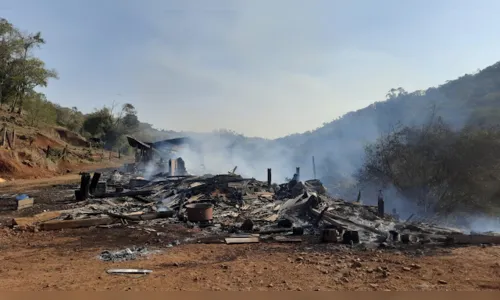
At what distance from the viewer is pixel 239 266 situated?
6.02 m

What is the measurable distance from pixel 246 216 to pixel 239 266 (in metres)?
5.32

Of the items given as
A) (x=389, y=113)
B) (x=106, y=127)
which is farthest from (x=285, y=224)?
(x=106, y=127)

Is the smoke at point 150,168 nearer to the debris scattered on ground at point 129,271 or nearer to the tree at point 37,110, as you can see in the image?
the tree at point 37,110

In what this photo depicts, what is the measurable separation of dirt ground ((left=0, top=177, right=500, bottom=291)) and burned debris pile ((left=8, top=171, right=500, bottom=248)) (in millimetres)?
766

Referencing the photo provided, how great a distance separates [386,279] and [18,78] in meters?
43.5

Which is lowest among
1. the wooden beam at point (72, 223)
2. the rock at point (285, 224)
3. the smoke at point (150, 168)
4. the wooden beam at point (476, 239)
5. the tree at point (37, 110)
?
the wooden beam at point (476, 239)

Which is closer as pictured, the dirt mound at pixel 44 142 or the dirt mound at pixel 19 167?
the dirt mound at pixel 19 167

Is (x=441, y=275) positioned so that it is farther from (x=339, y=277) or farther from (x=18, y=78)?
(x=18, y=78)

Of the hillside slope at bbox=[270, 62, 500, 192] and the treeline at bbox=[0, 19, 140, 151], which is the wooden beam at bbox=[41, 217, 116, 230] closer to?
the hillside slope at bbox=[270, 62, 500, 192]

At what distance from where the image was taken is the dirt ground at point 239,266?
16.4 feet

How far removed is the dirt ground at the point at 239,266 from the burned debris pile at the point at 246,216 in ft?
2.51

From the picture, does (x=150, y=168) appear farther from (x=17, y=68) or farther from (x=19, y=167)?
(x=17, y=68)

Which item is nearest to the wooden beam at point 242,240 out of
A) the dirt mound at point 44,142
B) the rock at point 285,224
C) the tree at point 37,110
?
the rock at point 285,224

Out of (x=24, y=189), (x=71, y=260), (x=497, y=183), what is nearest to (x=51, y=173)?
(x=24, y=189)
